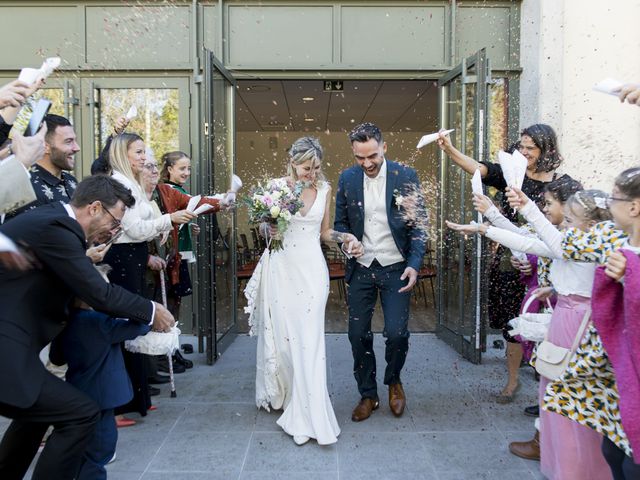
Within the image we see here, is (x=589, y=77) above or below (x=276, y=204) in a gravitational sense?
above

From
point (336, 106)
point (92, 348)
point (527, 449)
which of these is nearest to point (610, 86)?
point (527, 449)

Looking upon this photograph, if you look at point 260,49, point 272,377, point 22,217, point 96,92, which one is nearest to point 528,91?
point 260,49

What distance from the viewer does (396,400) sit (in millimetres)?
4184

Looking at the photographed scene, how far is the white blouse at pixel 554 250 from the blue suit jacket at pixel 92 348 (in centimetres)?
205

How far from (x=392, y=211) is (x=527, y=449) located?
6.02 feet

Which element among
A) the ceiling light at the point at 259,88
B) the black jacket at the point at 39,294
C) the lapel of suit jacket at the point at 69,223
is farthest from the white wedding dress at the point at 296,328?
the ceiling light at the point at 259,88

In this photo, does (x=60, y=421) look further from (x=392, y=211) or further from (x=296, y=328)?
(x=392, y=211)

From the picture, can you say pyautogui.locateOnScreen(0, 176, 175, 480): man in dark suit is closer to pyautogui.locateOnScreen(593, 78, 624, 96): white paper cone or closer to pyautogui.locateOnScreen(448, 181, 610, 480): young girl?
pyautogui.locateOnScreen(448, 181, 610, 480): young girl

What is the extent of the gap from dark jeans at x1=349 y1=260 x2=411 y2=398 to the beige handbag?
134 centimetres

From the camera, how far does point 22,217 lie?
243 centimetres

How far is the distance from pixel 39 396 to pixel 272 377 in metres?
1.99

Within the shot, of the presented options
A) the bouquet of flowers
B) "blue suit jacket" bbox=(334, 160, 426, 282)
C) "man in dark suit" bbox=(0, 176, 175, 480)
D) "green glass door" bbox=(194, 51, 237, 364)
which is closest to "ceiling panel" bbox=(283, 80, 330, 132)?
"green glass door" bbox=(194, 51, 237, 364)

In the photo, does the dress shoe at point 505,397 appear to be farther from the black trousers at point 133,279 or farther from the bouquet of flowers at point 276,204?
the black trousers at point 133,279

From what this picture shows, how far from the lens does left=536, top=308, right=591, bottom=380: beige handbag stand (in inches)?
103
